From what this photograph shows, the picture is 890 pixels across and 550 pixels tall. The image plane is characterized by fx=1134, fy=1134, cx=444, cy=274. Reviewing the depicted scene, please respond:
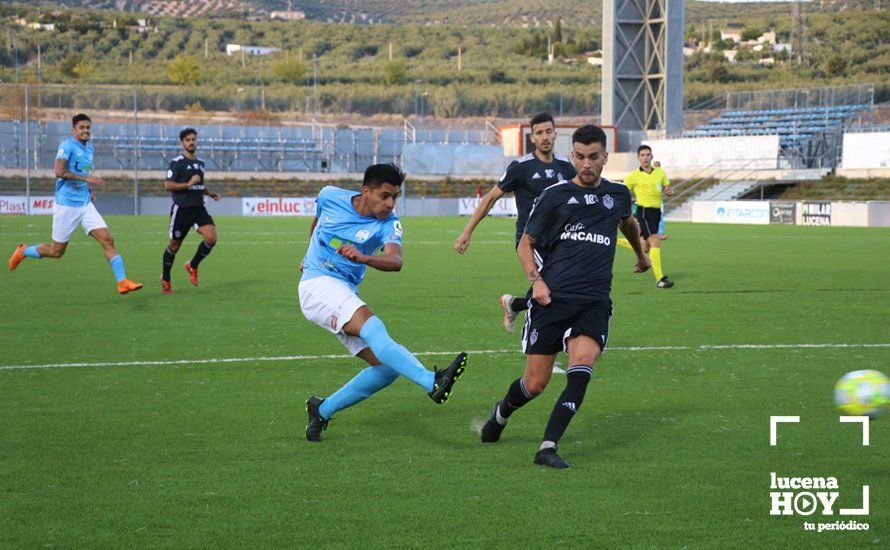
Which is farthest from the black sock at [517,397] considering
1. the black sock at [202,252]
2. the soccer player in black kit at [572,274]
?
the black sock at [202,252]

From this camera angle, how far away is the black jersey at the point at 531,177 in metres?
10.7

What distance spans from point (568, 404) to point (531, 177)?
4.43 metres

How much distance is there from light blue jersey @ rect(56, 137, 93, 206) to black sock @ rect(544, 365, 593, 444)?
34.9 ft

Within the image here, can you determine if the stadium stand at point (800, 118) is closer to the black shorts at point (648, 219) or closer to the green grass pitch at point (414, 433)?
the black shorts at point (648, 219)

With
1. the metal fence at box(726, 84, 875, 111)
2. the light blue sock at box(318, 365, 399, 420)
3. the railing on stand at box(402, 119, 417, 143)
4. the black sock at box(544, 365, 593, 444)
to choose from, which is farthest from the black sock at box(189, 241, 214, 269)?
the railing on stand at box(402, 119, 417, 143)

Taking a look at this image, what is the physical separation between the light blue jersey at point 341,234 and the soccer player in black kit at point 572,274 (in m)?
0.92

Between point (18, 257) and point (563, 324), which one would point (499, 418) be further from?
point (18, 257)

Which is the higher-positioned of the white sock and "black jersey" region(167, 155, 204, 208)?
"black jersey" region(167, 155, 204, 208)

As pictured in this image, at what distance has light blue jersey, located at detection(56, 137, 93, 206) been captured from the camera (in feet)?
50.5

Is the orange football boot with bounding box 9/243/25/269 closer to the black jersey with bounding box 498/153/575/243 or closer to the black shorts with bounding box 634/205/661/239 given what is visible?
the black jersey with bounding box 498/153/575/243

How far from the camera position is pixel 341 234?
725cm

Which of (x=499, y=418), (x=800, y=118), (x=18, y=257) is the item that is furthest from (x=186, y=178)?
(x=800, y=118)

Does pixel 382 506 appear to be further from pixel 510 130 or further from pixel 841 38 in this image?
pixel 841 38

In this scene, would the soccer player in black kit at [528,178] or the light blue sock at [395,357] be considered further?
the soccer player in black kit at [528,178]
